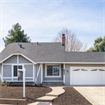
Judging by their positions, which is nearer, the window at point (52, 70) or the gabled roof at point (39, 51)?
the gabled roof at point (39, 51)

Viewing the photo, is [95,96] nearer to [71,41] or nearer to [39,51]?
[39,51]

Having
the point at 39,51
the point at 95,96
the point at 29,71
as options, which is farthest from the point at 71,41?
the point at 95,96

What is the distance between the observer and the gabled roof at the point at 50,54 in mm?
16578

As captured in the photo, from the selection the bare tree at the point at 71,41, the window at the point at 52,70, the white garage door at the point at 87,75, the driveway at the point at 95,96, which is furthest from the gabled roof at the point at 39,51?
the bare tree at the point at 71,41

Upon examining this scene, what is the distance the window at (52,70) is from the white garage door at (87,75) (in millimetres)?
2122

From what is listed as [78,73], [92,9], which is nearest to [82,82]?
[78,73]

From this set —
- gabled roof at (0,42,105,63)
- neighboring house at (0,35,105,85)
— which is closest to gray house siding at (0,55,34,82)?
neighboring house at (0,35,105,85)

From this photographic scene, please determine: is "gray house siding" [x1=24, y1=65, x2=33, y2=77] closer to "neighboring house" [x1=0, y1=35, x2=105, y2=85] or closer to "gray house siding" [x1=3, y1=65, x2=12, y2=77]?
"neighboring house" [x1=0, y1=35, x2=105, y2=85]

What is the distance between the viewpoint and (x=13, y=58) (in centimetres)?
1569

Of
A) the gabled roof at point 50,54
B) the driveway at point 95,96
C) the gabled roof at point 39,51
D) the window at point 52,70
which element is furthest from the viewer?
the window at point 52,70

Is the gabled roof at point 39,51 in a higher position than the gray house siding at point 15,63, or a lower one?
higher

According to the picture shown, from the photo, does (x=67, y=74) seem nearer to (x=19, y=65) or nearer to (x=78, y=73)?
(x=78, y=73)

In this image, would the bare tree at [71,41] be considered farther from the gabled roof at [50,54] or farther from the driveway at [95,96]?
the driveway at [95,96]

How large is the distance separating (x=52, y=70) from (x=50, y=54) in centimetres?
201
